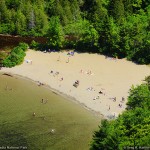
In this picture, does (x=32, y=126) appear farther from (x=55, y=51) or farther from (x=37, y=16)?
(x=37, y=16)

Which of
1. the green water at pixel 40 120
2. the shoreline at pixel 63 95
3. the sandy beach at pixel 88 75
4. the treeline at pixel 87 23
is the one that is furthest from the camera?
the treeline at pixel 87 23

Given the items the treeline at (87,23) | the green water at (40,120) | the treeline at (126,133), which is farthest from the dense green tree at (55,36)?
the treeline at (126,133)

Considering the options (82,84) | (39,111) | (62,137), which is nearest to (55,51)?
(82,84)

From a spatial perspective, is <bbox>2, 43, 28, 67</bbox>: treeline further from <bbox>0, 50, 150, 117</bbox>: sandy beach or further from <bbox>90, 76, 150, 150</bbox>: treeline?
<bbox>90, 76, 150, 150</bbox>: treeline

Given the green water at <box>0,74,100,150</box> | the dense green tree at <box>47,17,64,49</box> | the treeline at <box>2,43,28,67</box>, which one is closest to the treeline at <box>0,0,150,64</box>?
the dense green tree at <box>47,17,64,49</box>

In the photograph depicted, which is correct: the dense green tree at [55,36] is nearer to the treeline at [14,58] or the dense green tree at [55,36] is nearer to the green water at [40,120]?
the treeline at [14,58]

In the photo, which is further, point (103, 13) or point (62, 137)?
point (103, 13)
